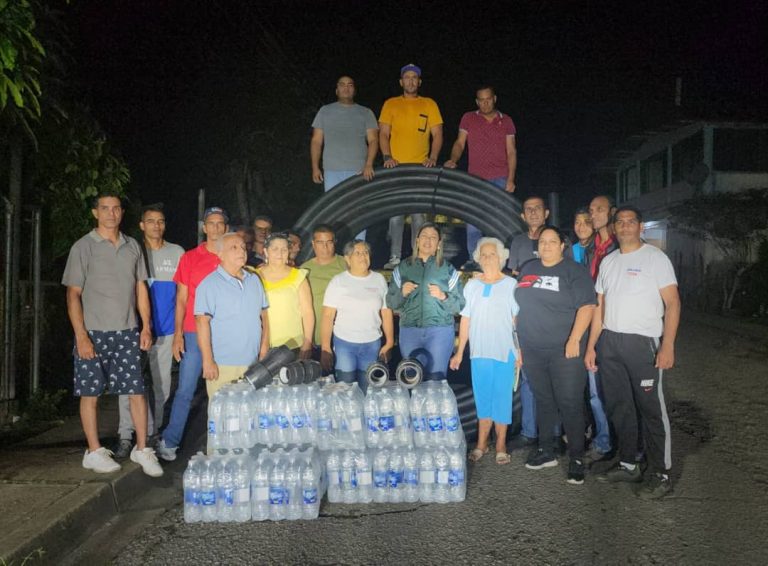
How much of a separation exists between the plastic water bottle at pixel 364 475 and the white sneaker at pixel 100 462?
68.3 inches

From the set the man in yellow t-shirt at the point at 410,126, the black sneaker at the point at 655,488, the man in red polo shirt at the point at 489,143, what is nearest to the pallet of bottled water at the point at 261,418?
the black sneaker at the point at 655,488

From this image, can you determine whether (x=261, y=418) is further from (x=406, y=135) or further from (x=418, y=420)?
(x=406, y=135)

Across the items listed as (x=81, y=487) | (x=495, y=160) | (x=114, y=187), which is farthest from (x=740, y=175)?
(x=81, y=487)

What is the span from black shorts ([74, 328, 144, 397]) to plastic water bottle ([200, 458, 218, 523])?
3.29ft

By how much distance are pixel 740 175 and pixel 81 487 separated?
24.0m

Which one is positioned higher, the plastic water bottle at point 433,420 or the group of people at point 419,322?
the group of people at point 419,322

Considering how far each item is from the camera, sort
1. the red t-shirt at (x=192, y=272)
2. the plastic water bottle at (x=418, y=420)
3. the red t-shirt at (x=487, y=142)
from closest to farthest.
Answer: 1. the plastic water bottle at (x=418, y=420)
2. the red t-shirt at (x=192, y=272)
3. the red t-shirt at (x=487, y=142)

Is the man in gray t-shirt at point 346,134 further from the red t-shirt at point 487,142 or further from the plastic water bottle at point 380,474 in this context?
the plastic water bottle at point 380,474

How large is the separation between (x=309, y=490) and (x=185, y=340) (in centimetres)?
182

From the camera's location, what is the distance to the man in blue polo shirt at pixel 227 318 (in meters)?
4.60

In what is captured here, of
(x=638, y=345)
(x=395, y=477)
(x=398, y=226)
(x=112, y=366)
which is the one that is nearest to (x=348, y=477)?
(x=395, y=477)

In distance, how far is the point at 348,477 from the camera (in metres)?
4.30

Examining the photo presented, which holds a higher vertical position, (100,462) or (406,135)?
(406,135)

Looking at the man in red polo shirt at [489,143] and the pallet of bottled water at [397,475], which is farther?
the man in red polo shirt at [489,143]
